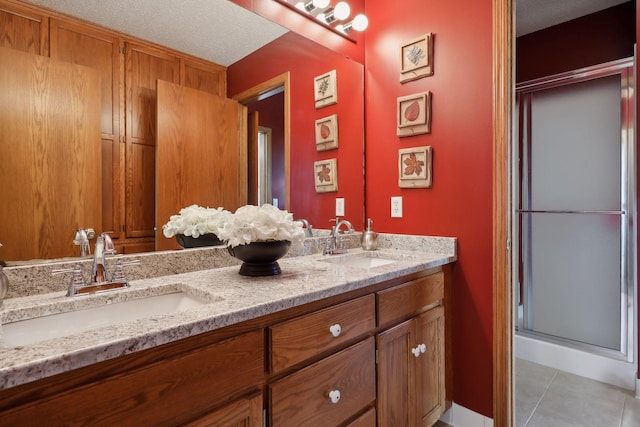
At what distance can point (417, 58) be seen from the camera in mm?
1887

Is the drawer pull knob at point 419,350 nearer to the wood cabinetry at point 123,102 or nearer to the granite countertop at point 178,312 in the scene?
the granite countertop at point 178,312

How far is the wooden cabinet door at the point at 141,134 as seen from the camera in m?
1.20

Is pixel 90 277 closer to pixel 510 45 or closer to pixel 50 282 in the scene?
pixel 50 282

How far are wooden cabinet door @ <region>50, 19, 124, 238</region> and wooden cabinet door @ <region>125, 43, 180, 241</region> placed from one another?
0.10 ft

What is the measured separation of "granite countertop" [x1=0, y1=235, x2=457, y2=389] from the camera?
0.60m

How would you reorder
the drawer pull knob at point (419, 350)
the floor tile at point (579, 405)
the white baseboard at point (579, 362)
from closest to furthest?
the drawer pull knob at point (419, 350), the floor tile at point (579, 405), the white baseboard at point (579, 362)

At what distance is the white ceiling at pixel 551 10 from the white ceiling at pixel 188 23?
2174 mm

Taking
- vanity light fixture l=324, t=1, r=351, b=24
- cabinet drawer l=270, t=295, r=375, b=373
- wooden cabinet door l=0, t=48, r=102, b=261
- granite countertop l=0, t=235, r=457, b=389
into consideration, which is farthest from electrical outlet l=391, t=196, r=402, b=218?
wooden cabinet door l=0, t=48, r=102, b=261

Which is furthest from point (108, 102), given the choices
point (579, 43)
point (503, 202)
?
point (579, 43)

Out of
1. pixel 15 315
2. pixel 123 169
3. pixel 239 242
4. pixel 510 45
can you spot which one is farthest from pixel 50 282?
pixel 510 45

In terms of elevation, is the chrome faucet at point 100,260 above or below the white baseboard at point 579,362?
above

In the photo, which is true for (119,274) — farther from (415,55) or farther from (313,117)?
(415,55)

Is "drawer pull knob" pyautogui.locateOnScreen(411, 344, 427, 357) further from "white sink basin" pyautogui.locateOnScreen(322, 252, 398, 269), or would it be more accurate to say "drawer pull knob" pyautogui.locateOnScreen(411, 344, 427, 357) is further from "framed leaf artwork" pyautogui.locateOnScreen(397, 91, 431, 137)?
"framed leaf artwork" pyautogui.locateOnScreen(397, 91, 431, 137)

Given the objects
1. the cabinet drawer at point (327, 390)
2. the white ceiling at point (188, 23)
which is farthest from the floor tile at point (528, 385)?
Answer: the white ceiling at point (188, 23)
